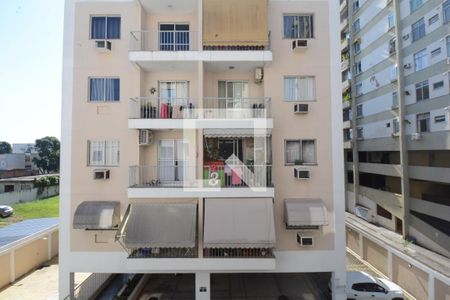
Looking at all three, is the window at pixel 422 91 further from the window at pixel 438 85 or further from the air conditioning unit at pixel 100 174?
the air conditioning unit at pixel 100 174

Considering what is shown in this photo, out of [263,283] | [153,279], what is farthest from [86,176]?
[263,283]

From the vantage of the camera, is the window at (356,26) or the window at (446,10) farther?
the window at (356,26)

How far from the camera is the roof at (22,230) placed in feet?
66.3

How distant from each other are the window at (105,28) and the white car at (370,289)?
1941 cm

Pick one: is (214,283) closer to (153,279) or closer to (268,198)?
(153,279)

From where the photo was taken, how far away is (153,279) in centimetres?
1752

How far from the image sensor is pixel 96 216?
12719 millimetres

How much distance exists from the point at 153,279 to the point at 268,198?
33.3 feet

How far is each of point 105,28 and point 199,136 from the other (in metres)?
7.52

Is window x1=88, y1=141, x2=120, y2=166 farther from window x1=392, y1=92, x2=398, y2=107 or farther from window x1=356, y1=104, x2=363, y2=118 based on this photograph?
window x1=356, y1=104, x2=363, y2=118

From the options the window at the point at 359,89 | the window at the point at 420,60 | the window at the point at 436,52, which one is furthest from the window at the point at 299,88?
the window at the point at 359,89

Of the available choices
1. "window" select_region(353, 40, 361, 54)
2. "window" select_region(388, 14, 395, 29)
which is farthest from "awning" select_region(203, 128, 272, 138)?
"window" select_region(353, 40, 361, 54)

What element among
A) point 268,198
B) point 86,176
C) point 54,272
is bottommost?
point 54,272

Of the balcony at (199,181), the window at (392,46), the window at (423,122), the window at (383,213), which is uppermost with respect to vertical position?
the window at (392,46)
